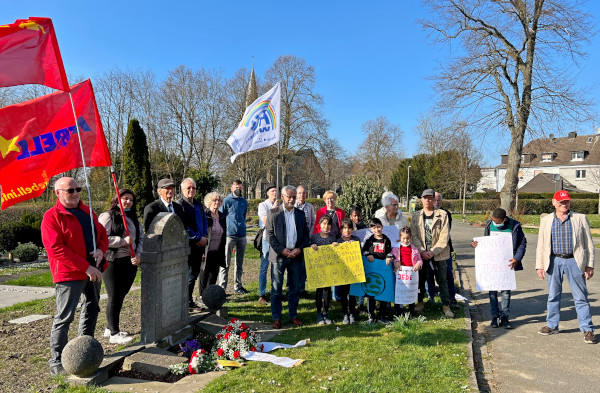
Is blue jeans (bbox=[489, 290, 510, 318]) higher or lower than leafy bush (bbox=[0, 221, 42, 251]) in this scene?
lower

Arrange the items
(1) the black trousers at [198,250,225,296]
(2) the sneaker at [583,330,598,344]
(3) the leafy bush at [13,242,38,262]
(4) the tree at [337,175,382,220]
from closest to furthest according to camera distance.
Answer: (2) the sneaker at [583,330,598,344] → (1) the black trousers at [198,250,225,296] → (4) the tree at [337,175,382,220] → (3) the leafy bush at [13,242,38,262]

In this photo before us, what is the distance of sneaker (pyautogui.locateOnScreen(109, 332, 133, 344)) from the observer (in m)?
5.51

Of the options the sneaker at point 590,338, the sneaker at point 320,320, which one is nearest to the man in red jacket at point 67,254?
the sneaker at point 320,320

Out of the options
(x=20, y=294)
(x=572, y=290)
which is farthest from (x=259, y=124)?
(x=572, y=290)

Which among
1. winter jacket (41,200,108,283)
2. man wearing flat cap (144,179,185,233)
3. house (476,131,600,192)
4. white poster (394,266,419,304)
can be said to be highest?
house (476,131,600,192)

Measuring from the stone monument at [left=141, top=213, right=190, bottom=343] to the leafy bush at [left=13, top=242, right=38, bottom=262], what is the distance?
10.8 metres

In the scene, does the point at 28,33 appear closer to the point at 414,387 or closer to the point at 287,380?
the point at 287,380

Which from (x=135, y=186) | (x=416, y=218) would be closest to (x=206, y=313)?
(x=416, y=218)

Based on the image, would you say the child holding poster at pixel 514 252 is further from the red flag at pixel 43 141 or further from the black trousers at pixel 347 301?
the red flag at pixel 43 141

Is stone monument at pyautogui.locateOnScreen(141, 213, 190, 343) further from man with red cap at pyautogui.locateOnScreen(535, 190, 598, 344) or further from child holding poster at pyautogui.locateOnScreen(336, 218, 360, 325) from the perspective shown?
man with red cap at pyautogui.locateOnScreen(535, 190, 598, 344)

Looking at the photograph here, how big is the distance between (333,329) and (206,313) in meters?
1.93

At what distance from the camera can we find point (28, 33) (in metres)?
A: 4.62

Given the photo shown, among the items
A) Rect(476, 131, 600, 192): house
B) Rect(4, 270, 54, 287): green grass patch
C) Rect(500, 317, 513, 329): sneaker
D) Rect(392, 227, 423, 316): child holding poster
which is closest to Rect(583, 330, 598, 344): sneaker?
Rect(500, 317, 513, 329): sneaker

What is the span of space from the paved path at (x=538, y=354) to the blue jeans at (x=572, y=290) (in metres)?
0.24
